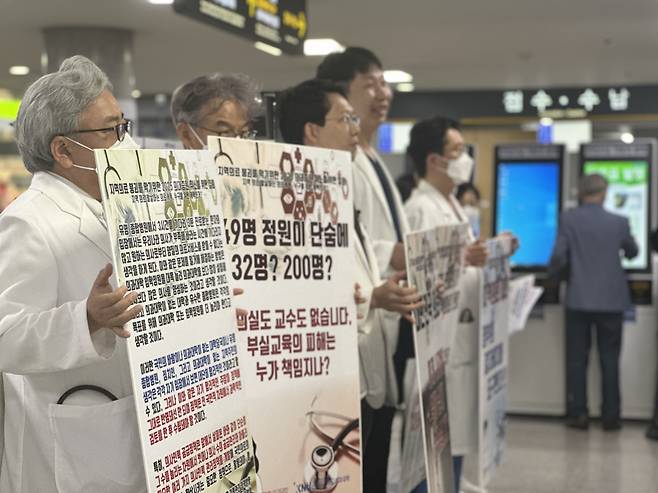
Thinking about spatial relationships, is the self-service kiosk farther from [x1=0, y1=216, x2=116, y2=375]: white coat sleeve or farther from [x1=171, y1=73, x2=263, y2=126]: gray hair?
[x1=0, y1=216, x2=116, y2=375]: white coat sleeve

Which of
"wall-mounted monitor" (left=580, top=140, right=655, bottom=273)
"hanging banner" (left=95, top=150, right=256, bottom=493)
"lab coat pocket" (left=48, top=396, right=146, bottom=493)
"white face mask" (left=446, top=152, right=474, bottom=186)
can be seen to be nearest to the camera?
"hanging banner" (left=95, top=150, right=256, bottom=493)

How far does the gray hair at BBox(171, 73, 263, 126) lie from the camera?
3006mm

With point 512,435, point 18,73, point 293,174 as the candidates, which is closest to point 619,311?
point 512,435

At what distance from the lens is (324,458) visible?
9.23 feet

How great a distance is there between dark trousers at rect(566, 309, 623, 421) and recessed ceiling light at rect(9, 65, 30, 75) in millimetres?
7291

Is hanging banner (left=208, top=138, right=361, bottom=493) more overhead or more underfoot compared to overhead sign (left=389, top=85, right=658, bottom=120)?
more underfoot

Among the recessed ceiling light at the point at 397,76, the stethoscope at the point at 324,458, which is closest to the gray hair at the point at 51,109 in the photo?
the stethoscope at the point at 324,458

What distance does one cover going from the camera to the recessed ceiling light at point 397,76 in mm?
12087

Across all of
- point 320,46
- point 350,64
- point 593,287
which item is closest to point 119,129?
point 350,64

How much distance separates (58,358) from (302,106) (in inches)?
63.4

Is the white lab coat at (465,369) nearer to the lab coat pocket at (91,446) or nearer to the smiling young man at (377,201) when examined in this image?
the smiling young man at (377,201)

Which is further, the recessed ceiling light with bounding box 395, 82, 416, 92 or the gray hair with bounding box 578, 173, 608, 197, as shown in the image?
the recessed ceiling light with bounding box 395, 82, 416, 92

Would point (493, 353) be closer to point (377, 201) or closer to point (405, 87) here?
point (377, 201)

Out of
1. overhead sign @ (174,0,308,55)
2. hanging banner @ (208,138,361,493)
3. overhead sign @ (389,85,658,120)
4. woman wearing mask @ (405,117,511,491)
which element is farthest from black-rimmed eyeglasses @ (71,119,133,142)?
overhead sign @ (389,85,658,120)
